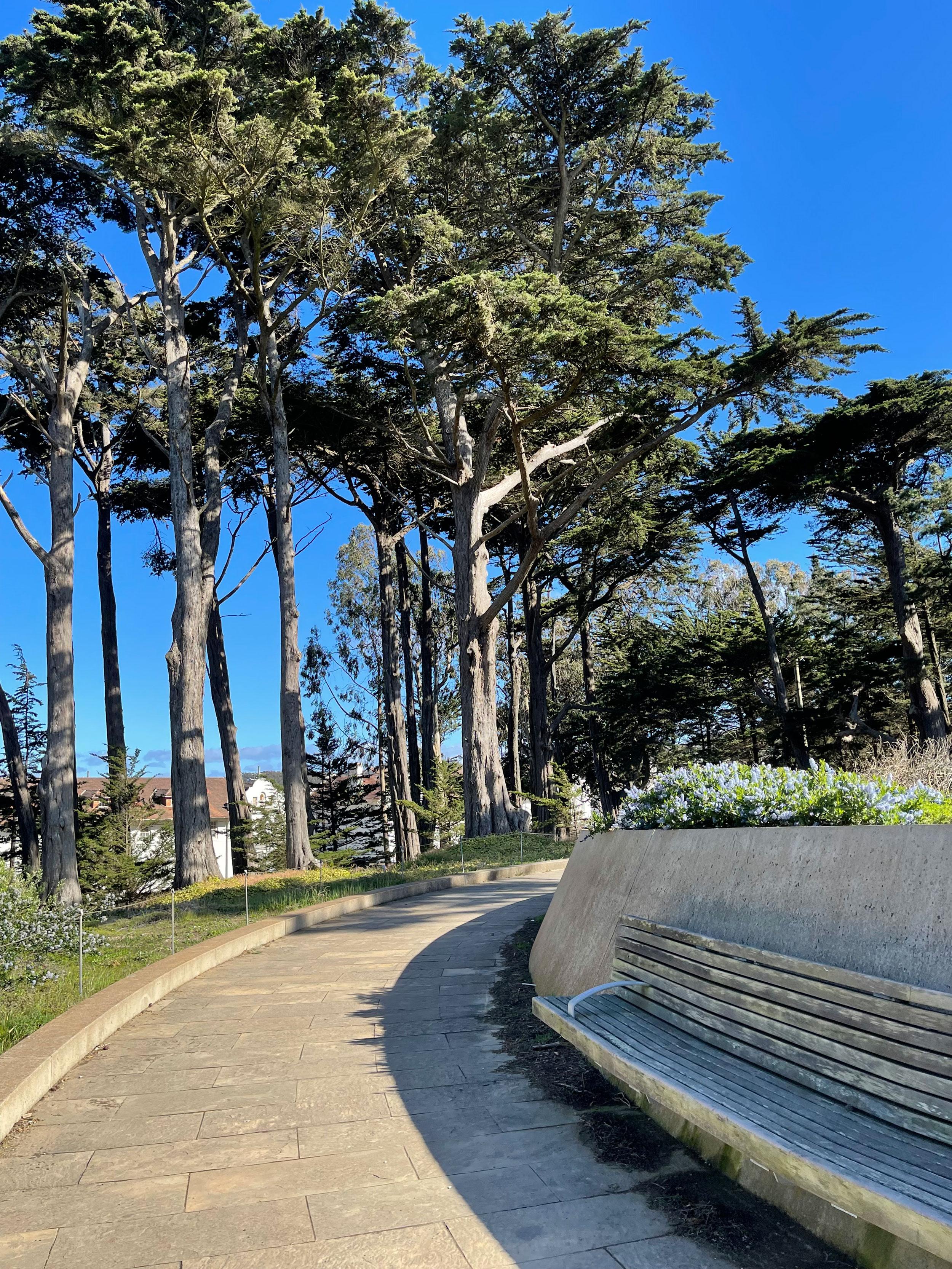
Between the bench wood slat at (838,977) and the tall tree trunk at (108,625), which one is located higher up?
the tall tree trunk at (108,625)

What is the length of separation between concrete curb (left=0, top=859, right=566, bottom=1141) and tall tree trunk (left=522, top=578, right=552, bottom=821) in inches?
554

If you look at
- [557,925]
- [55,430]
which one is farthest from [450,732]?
[557,925]

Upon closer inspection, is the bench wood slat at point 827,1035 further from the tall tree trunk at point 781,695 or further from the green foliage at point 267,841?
the tall tree trunk at point 781,695

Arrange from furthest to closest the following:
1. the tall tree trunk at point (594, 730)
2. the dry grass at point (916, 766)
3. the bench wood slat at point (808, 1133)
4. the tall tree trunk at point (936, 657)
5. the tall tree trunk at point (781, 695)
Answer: the tall tree trunk at point (594, 730) → the tall tree trunk at point (781, 695) → the tall tree trunk at point (936, 657) → the dry grass at point (916, 766) → the bench wood slat at point (808, 1133)

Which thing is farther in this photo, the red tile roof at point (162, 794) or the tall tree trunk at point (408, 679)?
the tall tree trunk at point (408, 679)

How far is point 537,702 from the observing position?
2562 centimetres

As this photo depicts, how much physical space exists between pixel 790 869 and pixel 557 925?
9.62ft

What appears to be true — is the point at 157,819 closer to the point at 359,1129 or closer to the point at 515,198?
the point at 515,198

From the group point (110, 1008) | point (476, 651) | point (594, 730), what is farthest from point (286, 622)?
point (594, 730)

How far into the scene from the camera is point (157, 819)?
18.8 metres

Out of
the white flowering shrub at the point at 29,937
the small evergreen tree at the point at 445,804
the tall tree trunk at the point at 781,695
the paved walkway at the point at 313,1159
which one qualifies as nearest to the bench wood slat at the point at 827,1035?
the paved walkway at the point at 313,1159

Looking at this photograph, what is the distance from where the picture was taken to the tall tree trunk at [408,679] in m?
27.7

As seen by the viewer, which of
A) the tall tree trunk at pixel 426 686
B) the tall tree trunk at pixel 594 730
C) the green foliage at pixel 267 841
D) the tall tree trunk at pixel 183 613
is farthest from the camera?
the tall tree trunk at pixel 594 730

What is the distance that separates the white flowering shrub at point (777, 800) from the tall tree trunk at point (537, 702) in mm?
18401
